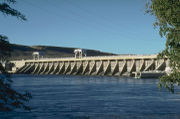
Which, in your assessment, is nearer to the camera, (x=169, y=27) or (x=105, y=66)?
(x=169, y=27)

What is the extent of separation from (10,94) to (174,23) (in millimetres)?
8930

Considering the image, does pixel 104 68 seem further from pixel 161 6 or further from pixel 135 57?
pixel 161 6

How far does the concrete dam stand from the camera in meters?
104

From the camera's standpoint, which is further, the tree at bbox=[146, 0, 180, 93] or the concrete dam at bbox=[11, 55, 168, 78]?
the concrete dam at bbox=[11, 55, 168, 78]

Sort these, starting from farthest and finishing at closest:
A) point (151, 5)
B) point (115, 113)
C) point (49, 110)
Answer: point (49, 110)
point (115, 113)
point (151, 5)

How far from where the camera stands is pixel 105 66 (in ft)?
414

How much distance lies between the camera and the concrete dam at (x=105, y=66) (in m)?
104

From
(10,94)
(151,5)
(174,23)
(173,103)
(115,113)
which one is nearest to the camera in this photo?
(10,94)

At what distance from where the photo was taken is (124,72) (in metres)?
116

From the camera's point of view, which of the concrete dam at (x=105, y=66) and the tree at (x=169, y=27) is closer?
the tree at (x=169, y=27)

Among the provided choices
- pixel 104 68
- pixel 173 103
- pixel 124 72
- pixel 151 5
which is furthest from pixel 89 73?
pixel 151 5

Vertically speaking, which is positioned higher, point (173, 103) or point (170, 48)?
point (170, 48)

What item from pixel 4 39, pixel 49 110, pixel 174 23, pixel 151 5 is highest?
pixel 151 5

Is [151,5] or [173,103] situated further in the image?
[173,103]
